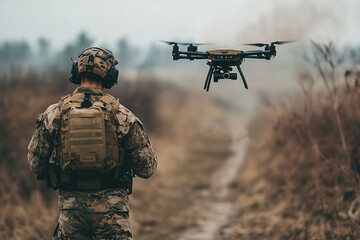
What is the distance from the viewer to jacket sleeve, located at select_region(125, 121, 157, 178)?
385 centimetres

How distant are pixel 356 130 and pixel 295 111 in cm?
198

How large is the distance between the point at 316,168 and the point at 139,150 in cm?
485

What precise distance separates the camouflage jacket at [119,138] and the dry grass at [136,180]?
284cm

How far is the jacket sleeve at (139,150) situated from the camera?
3.85 metres

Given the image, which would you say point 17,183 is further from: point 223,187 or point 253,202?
point 223,187

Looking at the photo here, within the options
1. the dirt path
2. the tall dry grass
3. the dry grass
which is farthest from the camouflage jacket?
the dirt path

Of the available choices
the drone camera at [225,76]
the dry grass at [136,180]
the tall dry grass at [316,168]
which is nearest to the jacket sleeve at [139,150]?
the drone camera at [225,76]

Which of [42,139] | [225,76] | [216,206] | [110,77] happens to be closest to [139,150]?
[110,77]

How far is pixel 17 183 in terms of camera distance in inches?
290

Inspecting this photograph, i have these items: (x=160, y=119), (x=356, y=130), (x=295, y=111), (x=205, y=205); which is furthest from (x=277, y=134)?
(x=160, y=119)

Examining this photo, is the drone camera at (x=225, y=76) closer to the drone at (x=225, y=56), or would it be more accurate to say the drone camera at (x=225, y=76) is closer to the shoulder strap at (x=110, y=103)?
the drone at (x=225, y=56)

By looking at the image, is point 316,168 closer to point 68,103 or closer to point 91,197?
point 91,197

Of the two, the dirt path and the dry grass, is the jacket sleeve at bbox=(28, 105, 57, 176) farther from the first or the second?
the dirt path

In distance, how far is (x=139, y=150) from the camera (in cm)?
388
